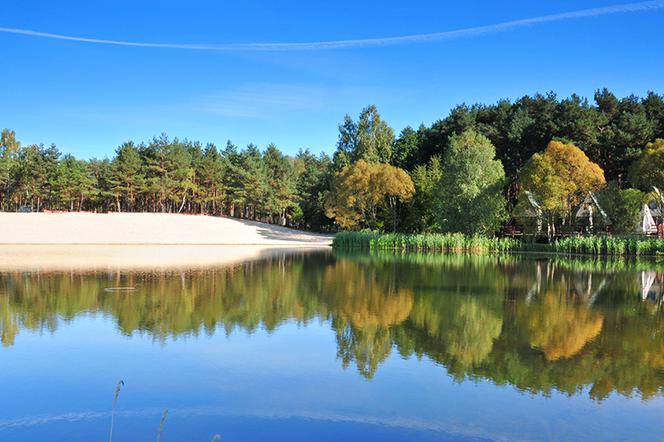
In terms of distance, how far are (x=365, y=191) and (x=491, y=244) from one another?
12.2 metres

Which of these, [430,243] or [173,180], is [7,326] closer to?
[430,243]

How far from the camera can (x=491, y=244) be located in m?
43.2

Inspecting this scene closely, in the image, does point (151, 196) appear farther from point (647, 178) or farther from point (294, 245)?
point (647, 178)

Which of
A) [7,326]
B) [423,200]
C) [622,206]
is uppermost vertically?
[423,200]

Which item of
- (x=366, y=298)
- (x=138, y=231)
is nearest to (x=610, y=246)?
(x=366, y=298)

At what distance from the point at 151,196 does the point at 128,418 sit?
74263 mm

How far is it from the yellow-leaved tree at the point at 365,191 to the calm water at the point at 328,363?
98.1 ft

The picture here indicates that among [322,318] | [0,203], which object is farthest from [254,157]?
[322,318]

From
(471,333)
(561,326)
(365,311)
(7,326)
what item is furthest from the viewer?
(365,311)

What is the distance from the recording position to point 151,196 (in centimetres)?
7819

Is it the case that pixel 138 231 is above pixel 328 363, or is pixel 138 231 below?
above

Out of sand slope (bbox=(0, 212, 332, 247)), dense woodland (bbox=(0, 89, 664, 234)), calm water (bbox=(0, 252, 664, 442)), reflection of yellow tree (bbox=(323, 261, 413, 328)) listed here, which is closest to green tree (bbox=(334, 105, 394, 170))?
dense woodland (bbox=(0, 89, 664, 234))

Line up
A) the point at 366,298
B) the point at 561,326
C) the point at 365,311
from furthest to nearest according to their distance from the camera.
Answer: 1. the point at 366,298
2. the point at 365,311
3. the point at 561,326

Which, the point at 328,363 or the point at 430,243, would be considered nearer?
the point at 328,363
